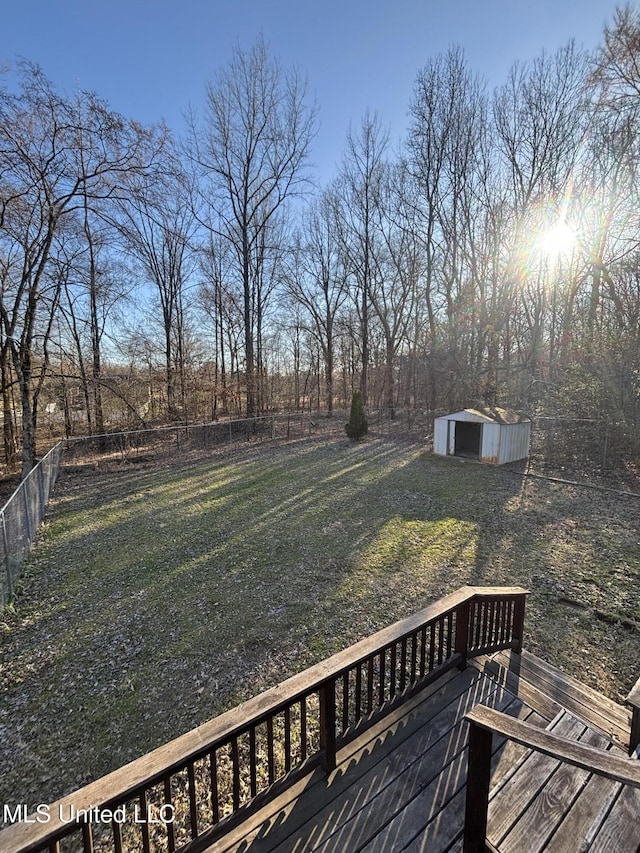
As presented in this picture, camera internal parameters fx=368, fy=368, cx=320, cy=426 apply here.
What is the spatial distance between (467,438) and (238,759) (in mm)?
11917

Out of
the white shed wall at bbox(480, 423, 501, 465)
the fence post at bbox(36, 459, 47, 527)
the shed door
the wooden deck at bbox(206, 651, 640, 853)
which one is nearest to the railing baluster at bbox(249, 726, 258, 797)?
the wooden deck at bbox(206, 651, 640, 853)

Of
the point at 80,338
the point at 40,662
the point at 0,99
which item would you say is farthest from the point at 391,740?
the point at 80,338

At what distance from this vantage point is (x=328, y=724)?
2.04 meters

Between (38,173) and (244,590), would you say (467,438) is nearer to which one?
(244,590)

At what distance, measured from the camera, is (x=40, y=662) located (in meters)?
3.65

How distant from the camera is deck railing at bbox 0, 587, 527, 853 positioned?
1277mm

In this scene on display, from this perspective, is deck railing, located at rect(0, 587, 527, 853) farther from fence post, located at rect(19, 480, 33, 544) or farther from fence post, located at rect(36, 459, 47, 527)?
fence post, located at rect(36, 459, 47, 527)

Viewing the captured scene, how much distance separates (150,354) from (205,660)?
17127mm

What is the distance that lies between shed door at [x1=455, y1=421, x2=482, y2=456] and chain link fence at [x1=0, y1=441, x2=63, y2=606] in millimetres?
11279

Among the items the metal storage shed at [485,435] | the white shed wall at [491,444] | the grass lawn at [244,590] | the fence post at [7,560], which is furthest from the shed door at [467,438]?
the fence post at [7,560]

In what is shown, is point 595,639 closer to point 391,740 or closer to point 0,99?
point 391,740

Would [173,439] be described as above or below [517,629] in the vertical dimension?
above

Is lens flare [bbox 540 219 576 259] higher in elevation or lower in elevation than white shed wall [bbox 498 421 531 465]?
higher

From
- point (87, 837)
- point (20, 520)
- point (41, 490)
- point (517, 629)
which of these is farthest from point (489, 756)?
point (41, 490)
